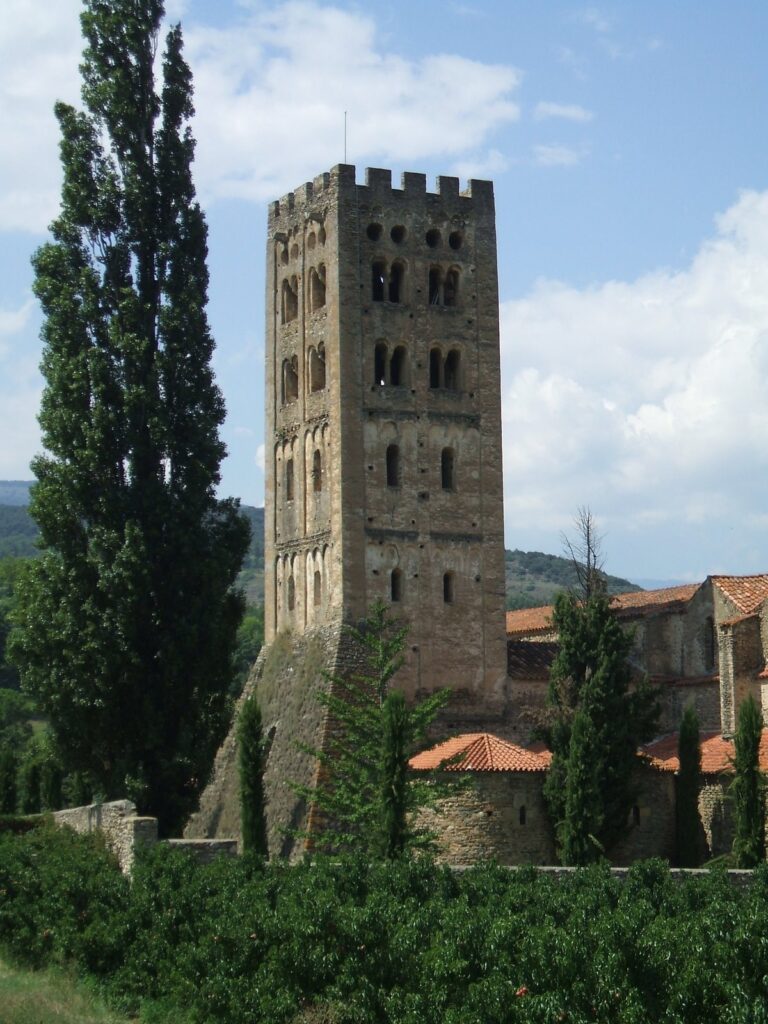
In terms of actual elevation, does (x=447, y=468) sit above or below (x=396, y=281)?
below

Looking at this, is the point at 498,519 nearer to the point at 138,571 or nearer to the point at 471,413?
the point at 471,413

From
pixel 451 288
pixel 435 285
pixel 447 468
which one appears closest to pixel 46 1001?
pixel 447 468

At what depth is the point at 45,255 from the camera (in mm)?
39719

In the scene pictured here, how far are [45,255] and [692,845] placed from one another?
65.6 feet

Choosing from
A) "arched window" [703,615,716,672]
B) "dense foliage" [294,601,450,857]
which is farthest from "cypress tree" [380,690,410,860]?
"arched window" [703,615,716,672]

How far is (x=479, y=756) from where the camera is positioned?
1577 inches

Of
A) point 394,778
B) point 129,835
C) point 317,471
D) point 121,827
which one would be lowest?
point 129,835

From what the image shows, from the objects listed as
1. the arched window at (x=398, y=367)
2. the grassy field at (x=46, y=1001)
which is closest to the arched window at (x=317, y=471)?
the arched window at (x=398, y=367)

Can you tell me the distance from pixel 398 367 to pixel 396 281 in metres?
2.49

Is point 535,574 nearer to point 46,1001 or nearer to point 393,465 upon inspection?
point 393,465

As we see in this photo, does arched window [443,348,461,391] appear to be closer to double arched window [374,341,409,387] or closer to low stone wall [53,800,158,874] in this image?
double arched window [374,341,409,387]

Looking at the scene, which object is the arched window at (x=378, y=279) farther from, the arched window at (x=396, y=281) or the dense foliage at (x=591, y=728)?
the dense foliage at (x=591, y=728)

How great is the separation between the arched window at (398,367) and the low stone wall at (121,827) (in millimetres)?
16213

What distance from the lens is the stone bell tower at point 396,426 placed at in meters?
46.2
